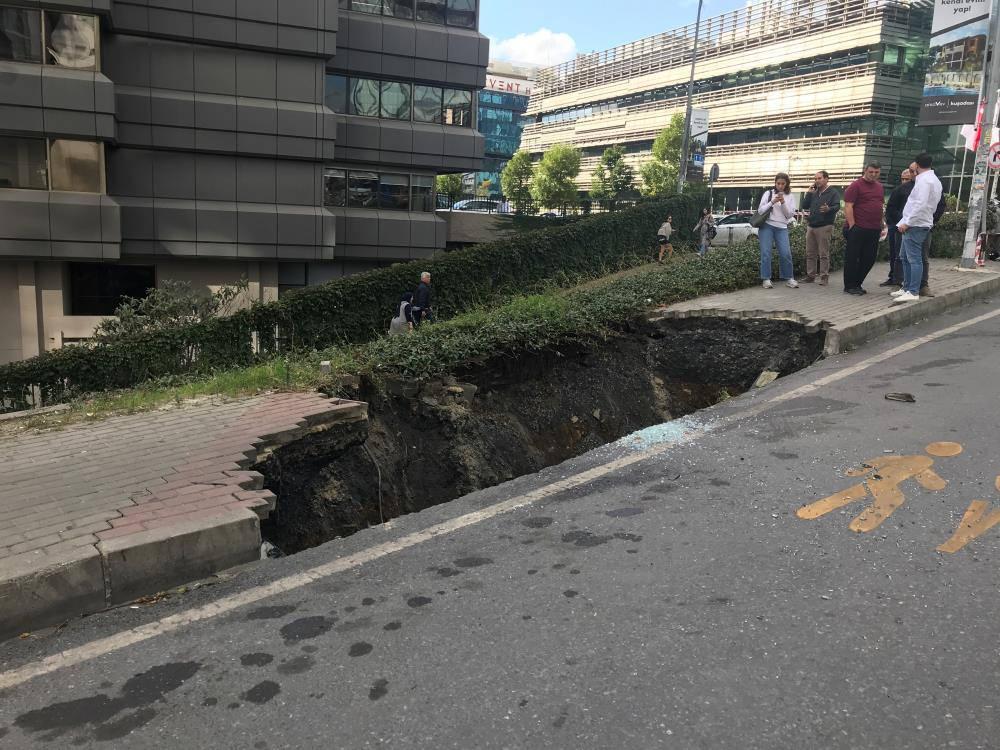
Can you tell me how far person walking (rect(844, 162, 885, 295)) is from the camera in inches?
394

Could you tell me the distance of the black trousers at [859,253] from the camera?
10.1 meters

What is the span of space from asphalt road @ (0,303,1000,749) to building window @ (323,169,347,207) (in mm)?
22740

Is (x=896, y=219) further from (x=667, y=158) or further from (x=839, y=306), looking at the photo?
(x=667, y=158)

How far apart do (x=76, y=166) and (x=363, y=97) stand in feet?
32.1

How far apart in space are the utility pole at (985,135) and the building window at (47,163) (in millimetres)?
20457

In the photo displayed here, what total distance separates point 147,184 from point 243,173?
8.85 feet

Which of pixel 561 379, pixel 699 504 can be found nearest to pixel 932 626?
pixel 699 504

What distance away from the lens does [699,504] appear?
4.33 m

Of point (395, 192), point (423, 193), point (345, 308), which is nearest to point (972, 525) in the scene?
point (345, 308)

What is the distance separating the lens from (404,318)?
1498 centimetres

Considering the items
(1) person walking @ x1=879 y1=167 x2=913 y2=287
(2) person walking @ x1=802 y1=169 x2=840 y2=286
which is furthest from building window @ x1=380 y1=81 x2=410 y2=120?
(1) person walking @ x1=879 y1=167 x2=913 y2=287

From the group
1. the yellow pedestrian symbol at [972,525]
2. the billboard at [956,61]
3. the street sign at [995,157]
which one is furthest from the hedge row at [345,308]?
the yellow pedestrian symbol at [972,525]

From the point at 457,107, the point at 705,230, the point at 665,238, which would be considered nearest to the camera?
the point at 665,238

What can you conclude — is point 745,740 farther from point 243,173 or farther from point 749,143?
point 749,143
